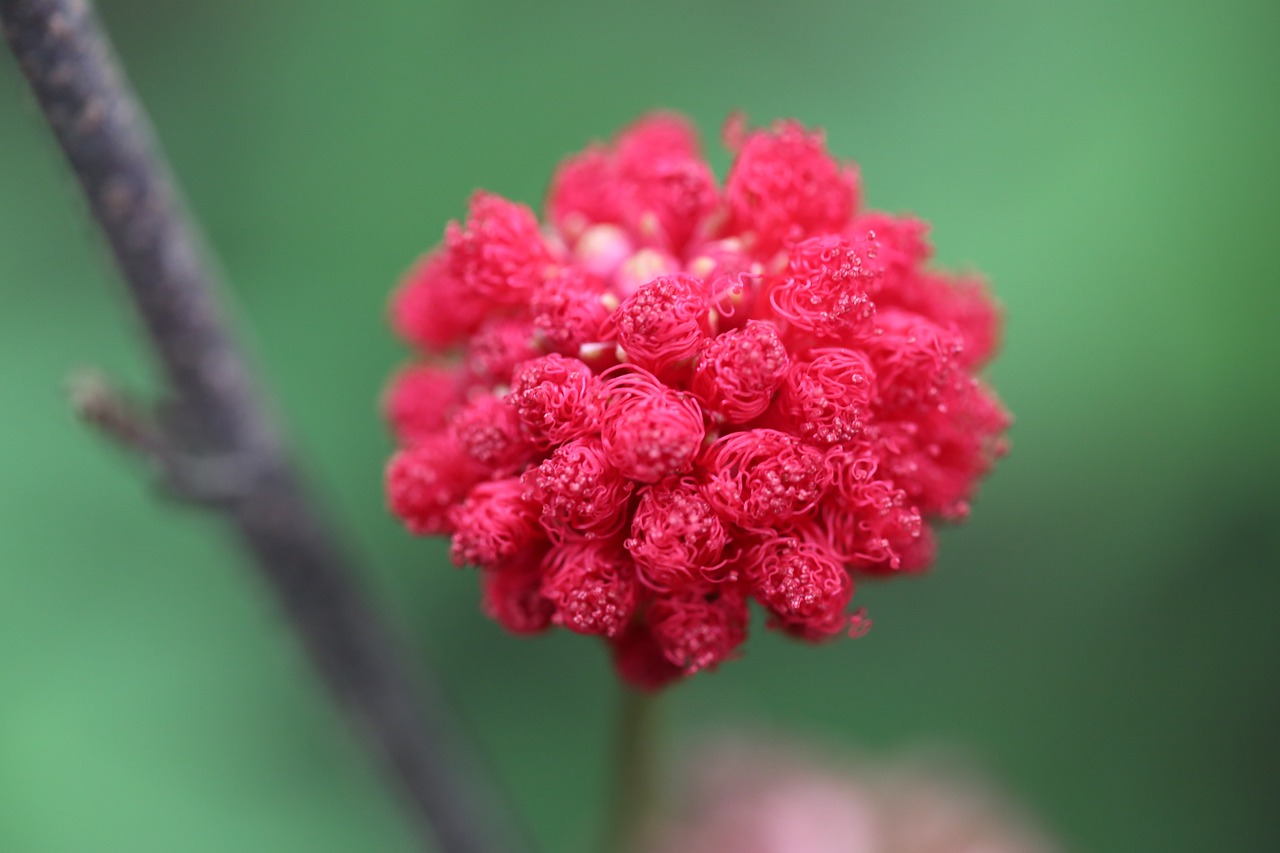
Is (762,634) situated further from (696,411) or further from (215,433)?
(696,411)

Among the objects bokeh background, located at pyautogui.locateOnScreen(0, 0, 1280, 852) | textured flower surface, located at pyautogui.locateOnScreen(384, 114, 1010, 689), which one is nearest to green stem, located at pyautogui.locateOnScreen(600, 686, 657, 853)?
textured flower surface, located at pyautogui.locateOnScreen(384, 114, 1010, 689)

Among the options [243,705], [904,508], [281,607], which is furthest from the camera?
[243,705]

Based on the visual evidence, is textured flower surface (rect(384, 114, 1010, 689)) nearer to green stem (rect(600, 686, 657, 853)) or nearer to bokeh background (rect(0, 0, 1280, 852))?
green stem (rect(600, 686, 657, 853))

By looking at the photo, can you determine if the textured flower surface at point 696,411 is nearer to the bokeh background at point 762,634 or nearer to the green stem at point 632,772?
the green stem at point 632,772

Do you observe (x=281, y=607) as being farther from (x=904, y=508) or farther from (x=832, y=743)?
(x=832, y=743)

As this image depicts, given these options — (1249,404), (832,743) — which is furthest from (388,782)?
(1249,404)

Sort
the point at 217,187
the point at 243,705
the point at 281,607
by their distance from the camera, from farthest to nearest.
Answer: the point at 217,187 < the point at 243,705 < the point at 281,607
